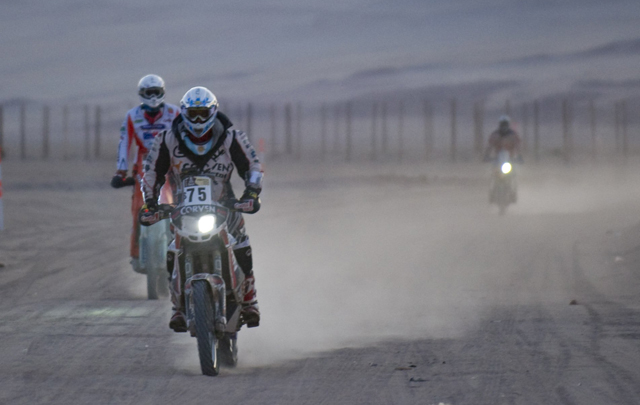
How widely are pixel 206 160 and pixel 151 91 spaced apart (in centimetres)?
429

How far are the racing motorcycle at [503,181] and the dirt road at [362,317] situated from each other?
0.64 metres

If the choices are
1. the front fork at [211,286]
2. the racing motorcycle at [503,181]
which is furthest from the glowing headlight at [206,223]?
the racing motorcycle at [503,181]

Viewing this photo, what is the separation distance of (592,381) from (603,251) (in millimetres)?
10550

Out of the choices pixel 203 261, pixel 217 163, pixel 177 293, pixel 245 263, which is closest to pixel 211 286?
pixel 203 261

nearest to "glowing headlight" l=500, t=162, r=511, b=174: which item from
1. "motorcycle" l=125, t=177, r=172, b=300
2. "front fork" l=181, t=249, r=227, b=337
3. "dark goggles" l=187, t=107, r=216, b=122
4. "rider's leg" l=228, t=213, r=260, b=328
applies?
"motorcycle" l=125, t=177, r=172, b=300

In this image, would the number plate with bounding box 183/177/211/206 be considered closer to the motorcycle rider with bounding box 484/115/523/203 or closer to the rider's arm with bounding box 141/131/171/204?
the rider's arm with bounding box 141/131/171/204

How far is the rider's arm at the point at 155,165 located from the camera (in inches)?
321

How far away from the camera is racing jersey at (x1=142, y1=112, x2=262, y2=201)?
8078 millimetres

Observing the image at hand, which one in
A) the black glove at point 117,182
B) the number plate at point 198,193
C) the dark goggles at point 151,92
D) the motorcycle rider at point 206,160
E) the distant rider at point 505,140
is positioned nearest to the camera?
the number plate at point 198,193

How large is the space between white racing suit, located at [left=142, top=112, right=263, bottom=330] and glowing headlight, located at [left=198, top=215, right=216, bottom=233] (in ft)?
1.47

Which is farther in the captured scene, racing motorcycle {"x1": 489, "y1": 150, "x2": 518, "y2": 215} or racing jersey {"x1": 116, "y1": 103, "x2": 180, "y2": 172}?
racing motorcycle {"x1": 489, "y1": 150, "x2": 518, "y2": 215}

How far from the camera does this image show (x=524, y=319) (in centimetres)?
1053

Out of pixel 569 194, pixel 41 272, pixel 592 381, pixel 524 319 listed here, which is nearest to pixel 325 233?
pixel 41 272

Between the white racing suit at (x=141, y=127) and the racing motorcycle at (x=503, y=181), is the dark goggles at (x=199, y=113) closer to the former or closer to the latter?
the white racing suit at (x=141, y=127)
